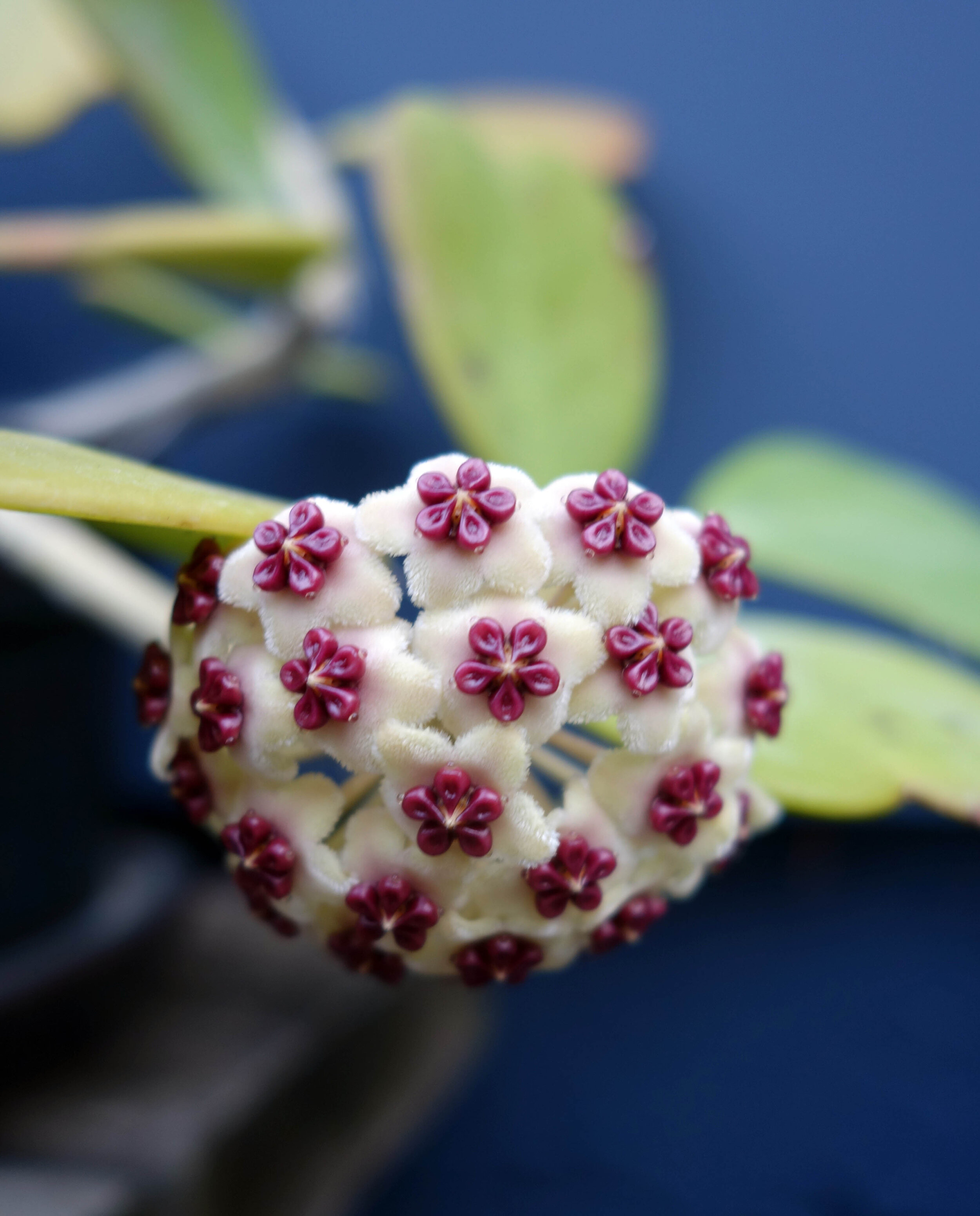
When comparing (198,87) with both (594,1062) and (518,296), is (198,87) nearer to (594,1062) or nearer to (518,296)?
(518,296)

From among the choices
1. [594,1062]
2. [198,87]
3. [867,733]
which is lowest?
[594,1062]

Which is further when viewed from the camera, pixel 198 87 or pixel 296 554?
pixel 198 87

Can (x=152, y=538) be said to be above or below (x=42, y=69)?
below

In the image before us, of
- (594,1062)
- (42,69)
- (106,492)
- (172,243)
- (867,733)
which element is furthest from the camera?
(594,1062)

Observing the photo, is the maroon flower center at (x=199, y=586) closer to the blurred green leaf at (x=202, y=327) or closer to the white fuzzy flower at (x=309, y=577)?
the white fuzzy flower at (x=309, y=577)

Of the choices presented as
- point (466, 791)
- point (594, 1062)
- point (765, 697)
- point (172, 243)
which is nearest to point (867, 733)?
point (765, 697)
